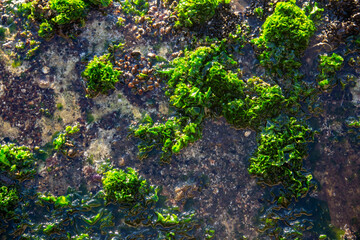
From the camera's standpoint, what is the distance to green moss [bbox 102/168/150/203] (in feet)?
14.0

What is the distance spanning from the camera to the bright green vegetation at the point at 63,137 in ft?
14.7

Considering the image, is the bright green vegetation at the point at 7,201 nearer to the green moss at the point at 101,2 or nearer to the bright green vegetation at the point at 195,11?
the green moss at the point at 101,2

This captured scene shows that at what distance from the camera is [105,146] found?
456 centimetres

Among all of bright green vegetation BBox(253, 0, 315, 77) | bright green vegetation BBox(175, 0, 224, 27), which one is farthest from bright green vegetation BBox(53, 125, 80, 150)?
bright green vegetation BBox(253, 0, 315, 77)

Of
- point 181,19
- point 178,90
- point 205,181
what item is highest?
point 181,19

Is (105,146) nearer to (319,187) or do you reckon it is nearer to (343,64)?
(319,187)

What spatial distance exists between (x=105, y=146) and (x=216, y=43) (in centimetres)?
210

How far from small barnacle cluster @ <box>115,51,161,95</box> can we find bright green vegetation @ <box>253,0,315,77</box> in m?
1.50

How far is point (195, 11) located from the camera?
4523 millimetres

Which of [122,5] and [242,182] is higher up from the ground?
[122,5]

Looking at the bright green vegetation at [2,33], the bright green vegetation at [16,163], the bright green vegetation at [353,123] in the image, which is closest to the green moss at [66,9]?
the bright green vegetation at [2,33]

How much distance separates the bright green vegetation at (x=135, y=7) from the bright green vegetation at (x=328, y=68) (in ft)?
8.48

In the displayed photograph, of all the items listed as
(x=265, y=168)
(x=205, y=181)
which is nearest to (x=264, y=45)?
(x=265, y=168)

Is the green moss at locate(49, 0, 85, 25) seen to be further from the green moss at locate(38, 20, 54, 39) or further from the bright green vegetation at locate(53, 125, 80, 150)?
the bright green vegetation at locate(53, 125, 80, 150)
